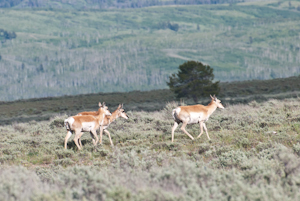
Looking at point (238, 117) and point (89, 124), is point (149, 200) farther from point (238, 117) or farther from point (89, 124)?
point (238, 117)

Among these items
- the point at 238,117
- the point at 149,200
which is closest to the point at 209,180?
the point at 149,200

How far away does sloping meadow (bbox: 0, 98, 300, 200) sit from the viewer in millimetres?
5977

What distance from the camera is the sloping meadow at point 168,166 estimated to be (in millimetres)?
A: 5977

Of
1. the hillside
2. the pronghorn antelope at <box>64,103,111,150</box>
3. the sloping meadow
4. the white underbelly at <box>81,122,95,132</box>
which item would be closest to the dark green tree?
the hillside

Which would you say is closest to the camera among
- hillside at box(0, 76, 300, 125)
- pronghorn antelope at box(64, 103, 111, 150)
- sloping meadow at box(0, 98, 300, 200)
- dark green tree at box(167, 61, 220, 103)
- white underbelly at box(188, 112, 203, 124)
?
sloping meadow at box(0, 98, 300, 200)

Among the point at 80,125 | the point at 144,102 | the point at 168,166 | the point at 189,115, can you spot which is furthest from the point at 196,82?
the point at 168,166

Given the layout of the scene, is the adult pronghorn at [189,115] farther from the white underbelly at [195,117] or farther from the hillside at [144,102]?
the hillside at [144,102]

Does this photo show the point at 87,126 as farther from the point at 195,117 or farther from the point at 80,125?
the point at 195,117

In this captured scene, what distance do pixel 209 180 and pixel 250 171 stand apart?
0.99 m

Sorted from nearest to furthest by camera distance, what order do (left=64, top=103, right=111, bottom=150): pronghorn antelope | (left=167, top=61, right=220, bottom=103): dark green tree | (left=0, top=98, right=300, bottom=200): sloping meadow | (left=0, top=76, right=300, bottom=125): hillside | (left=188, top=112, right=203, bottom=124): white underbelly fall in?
1. (left=0, top=98, right=300, bottom=200): sloping meadow
2. (left=64, top=103, right=111, bottom=150): pronghorn antelope
3. (left=188, top=112, right=203, bottom=124): white underbelly
4. (left=0, top=76, right=300, bottom=125): hillside
5. (left=167, top=61, right=220, bottom=103): dark green tree

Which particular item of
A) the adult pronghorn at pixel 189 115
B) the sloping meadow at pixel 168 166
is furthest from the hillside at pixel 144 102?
the adult pronghorn at pixel 189 115

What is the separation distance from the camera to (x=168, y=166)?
7707 millimetres

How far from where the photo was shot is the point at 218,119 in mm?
15727

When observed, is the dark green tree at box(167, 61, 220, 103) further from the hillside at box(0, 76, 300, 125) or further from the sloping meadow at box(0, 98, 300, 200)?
the sloping meadow at box(0, 98, 300, 200)
